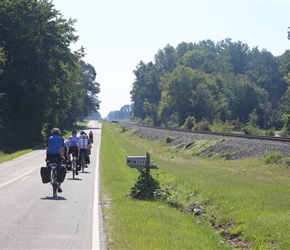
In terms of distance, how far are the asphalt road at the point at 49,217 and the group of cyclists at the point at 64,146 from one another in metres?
1.05

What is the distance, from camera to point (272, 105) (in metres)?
135

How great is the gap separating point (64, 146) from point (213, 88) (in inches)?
3822

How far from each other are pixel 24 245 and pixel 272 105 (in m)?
130

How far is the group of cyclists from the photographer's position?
1677 cm

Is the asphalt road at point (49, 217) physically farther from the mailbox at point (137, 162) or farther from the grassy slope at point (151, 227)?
the mailbox at point (137, 162)

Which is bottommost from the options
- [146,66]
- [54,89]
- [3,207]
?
[3,207]

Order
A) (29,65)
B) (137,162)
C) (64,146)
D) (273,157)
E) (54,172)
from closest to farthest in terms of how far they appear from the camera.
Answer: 1. (54,172)
2. (137,162)
3. (64,146)
4. (273,157)
5. (29,65)

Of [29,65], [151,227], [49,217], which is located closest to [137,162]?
[49,217]

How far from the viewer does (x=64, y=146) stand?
18.8 m

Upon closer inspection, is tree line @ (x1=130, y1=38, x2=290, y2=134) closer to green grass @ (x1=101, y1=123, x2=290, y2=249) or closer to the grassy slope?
green grass @ (x1=101, y1=123, x2=290, y2=249)

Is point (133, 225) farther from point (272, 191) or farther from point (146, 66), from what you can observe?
point (146, 66)

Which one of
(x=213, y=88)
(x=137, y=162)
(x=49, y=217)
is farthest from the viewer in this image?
(x=213, y=88)

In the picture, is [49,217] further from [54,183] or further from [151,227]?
[54,183]

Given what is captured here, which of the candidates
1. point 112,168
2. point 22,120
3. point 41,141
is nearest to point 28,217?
point 112,168
